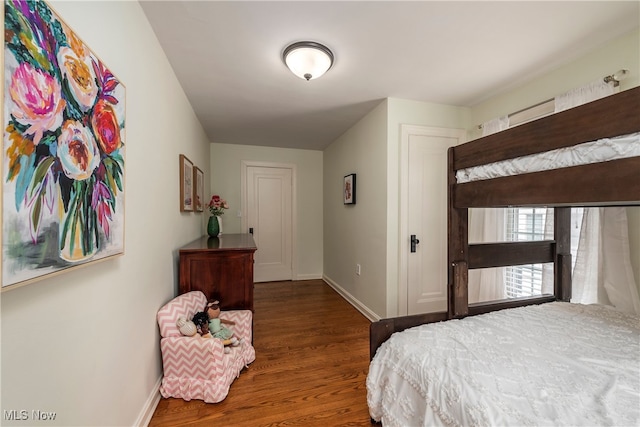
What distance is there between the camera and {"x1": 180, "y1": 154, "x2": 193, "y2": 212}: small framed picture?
2123 millimetres

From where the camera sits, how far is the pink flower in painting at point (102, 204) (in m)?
0.88

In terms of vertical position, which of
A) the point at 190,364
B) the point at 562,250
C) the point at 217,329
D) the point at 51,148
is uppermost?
the point at 51,148

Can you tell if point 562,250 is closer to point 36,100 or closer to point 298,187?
point 36,100

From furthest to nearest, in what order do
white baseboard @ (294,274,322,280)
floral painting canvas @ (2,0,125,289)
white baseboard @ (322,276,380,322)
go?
A: white baseboard @ (294,274,322,280) → white baseboard @ (322,276,380,322) → floral painting canvas @ (2,0,125,289)

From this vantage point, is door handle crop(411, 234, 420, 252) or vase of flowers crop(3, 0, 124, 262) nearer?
vase of flowers crop(3, 0, 124, 262)

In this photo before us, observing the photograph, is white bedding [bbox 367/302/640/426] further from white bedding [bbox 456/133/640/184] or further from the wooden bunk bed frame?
white bedding [bbox 456/133/640/184]

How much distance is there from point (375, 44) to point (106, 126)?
1573 millimetres

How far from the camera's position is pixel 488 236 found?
2.44 meters

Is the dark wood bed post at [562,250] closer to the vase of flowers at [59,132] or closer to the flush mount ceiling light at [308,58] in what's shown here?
the flush mount ceiling light at [308,58]

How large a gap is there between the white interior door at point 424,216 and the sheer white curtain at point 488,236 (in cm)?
29

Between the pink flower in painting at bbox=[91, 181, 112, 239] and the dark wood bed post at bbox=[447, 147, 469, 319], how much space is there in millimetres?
1685

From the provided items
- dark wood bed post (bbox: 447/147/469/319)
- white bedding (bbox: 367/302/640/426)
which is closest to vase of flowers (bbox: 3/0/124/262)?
white bedding (bbox: 367/302/640/426)

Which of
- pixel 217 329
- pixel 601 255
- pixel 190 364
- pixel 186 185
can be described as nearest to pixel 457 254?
pixel 601 255

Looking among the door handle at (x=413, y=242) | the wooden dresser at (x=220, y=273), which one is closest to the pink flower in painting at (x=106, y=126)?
the wooden dresser at (x=220, y=273)
